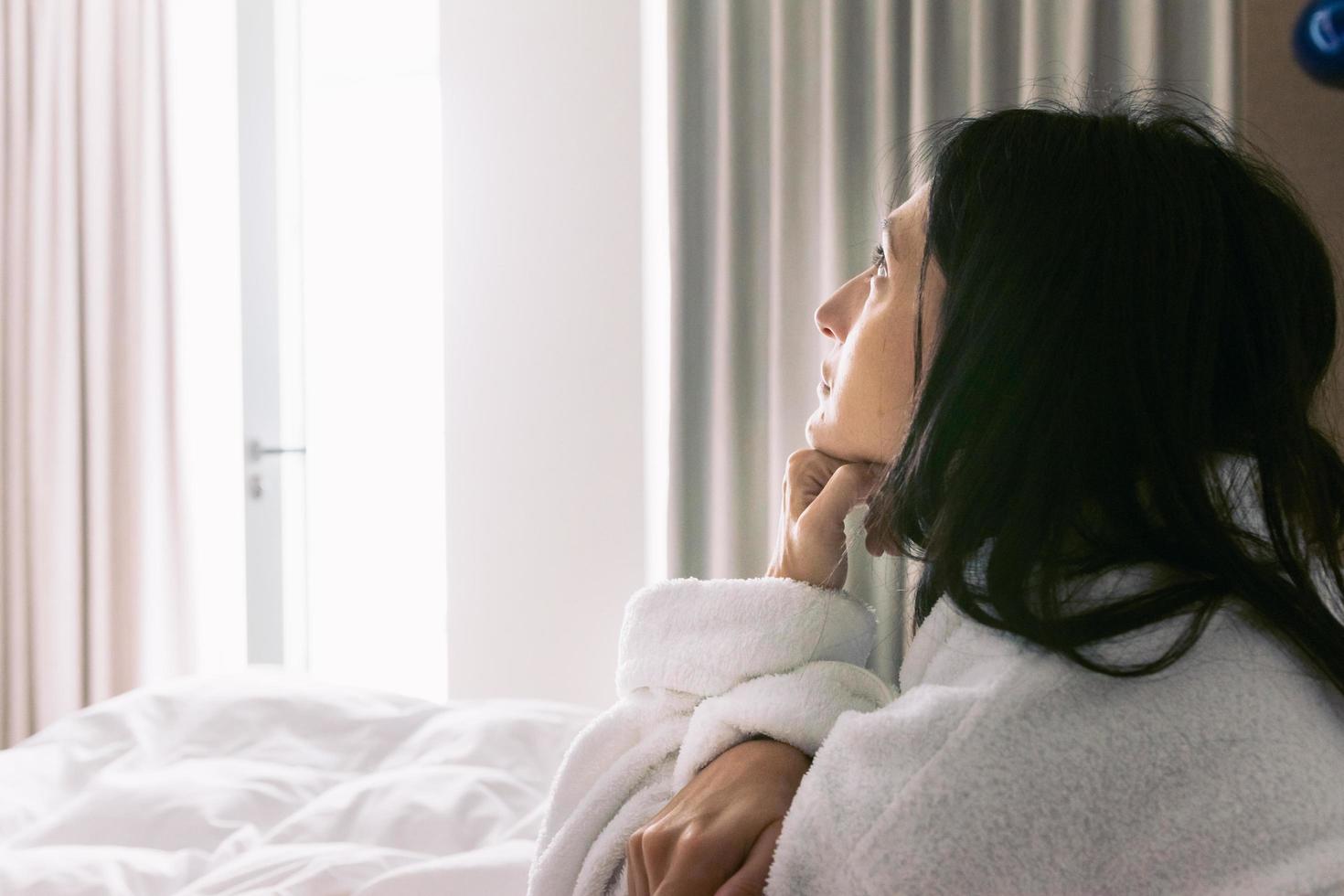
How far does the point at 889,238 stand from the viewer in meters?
0.90

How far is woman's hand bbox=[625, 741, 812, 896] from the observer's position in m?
0.58

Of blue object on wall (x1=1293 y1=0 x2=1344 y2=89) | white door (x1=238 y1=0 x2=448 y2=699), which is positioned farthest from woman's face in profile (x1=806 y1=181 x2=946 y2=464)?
white door (x1=238 y1=0 x2=448 y2=699)

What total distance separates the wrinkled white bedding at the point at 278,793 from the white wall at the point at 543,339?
1.01 metres

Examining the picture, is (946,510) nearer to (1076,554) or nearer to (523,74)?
(1076,554)

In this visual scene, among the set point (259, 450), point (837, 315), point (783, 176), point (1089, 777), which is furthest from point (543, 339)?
point (1089, 777)

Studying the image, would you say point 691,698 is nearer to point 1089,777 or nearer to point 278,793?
point 1089,777

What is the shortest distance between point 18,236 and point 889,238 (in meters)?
2.56

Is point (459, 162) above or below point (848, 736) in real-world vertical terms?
above

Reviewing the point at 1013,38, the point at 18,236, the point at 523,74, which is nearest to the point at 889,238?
the point at 1013,38

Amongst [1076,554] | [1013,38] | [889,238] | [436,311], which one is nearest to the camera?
[1076,554]

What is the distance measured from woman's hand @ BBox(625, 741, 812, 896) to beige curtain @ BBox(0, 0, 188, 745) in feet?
7.82

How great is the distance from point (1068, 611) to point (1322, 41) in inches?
41.8

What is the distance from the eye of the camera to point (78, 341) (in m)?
2.59

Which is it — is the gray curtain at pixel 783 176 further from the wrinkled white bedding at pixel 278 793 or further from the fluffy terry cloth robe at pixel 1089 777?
the fluffy terry cloth robe at pixel 1089 777
